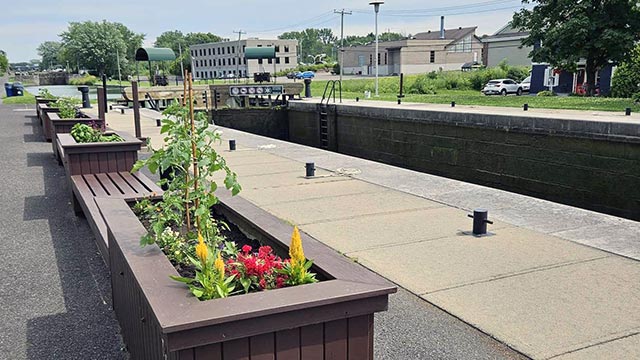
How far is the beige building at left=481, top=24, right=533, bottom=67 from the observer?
172ft

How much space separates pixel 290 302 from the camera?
7.70 feet

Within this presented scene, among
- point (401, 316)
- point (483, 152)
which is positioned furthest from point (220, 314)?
point (483, 152)

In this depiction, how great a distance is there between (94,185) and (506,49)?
53529mm

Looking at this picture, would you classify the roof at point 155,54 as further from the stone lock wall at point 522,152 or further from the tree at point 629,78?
the tree at point 629,78

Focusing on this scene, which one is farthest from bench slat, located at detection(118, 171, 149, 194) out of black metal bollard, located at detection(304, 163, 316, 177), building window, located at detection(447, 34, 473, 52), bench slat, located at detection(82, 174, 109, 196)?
building window, located at detection(447, 34, 473, 52)

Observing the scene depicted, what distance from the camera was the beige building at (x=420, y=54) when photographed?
3046 inches

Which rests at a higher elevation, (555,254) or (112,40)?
(112,40)

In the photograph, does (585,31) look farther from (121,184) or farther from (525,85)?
(121,184)

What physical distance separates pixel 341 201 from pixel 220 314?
5.44 meters

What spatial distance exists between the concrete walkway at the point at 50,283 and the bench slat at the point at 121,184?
610mm

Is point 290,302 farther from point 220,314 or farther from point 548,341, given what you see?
point 548,341

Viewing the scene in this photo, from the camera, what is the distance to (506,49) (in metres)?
54.3

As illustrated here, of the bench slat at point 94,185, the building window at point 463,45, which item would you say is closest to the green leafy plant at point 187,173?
the bench slat at point 94,185

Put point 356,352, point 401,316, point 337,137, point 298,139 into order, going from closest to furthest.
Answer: point 356,352, point 401,316, point 337,137, point 298,139
